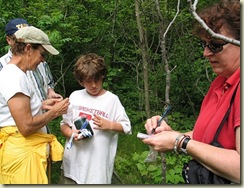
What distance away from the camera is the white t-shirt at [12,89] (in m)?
2.53

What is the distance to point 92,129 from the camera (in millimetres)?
2926

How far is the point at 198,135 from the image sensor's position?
1864 millimetres

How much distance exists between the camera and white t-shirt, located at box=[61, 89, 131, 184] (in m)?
2.92

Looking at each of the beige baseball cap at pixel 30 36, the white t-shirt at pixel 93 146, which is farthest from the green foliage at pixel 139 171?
the beige baseball cap at pixel 30 36

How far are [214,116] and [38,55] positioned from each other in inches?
58.1

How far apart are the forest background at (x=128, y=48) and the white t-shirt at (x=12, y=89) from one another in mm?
2755

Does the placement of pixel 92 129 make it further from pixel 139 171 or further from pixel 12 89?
pixel 139 171

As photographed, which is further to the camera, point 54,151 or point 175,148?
point 54,151

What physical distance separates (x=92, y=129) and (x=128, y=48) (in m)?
4.73

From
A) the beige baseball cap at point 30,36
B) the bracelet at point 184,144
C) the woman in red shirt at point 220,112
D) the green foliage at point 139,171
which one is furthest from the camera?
the green foliage at point 139,171

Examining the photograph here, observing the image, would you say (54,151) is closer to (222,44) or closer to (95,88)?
(95,88)

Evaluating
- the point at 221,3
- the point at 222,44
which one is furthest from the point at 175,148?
the point at 221,3

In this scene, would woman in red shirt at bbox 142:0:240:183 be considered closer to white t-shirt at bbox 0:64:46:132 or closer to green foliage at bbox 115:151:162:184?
white t-shirt at bbox 0:64:46:132

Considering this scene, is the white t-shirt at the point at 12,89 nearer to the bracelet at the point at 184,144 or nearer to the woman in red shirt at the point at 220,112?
the woman in red shirt at the point at 220,112
